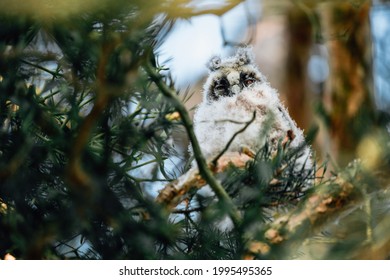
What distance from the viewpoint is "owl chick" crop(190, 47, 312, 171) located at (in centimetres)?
74

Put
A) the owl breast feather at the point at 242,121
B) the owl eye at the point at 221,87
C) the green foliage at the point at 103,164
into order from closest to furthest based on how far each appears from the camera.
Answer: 1. the green foliage at the point at 103,164
2. the owl breast feather at the point at 242,121
3. the owl eye at the point at 221,87

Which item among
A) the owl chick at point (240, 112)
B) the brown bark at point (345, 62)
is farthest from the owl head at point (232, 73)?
the brown bark at point (345, 62)

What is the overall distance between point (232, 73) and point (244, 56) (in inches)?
1.3

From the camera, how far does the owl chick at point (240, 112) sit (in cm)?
74

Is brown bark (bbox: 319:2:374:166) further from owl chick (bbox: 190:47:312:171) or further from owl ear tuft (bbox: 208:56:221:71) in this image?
owl ear tuft (bbox: 208:56:221:71)

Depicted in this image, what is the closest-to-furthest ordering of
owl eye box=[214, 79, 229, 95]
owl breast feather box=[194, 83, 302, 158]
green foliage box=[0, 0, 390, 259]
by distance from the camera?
1. green foliage box=[0, 0, 390, 259]
2. owl breast feather box=[194, 83, 302, 158]
3. owl eye box=[214, 79, 229, 95]

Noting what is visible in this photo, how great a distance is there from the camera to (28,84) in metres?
0.74

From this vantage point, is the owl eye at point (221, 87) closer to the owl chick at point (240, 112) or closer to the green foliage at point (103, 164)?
the owl chick at point (240, 112)

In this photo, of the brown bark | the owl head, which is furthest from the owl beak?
the brown bark

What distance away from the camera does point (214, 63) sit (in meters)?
0.88

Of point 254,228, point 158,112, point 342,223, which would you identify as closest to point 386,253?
point 342,223

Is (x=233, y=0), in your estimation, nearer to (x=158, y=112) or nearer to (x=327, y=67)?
(x=158, y=112)

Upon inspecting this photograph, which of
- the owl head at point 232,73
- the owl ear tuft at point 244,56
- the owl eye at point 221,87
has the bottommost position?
the owl eye at point 221,87

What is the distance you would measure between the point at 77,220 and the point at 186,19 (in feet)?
0.97
